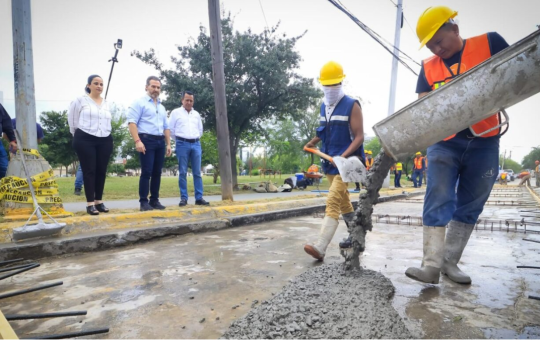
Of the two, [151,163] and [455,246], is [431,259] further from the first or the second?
[151,163]

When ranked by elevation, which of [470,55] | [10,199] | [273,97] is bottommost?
[10,199]

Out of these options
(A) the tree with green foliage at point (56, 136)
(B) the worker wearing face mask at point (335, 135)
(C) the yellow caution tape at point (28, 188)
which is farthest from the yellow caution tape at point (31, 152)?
(A) the tree with green foliage at point (56, 136)

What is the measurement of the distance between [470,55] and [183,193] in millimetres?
4446

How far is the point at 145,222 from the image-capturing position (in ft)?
14.0

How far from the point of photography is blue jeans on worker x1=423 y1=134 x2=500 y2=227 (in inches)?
88.0

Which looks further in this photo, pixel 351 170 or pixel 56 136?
pixel 56 136

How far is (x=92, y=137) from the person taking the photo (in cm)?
424

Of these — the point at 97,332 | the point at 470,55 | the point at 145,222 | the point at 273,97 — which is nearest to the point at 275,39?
the point at 273,97

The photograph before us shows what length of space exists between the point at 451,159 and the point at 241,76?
12.9m

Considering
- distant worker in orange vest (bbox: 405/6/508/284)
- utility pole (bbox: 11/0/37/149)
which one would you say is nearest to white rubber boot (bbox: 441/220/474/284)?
distant worker in orange vest (bbox: 405/6/508/284)

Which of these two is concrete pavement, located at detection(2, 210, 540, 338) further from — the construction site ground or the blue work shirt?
the blue work shirt

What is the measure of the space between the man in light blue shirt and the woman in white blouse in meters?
0.39

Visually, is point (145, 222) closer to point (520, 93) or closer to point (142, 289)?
point (142, 289)

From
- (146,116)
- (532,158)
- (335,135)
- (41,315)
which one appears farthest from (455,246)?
(532,158)
